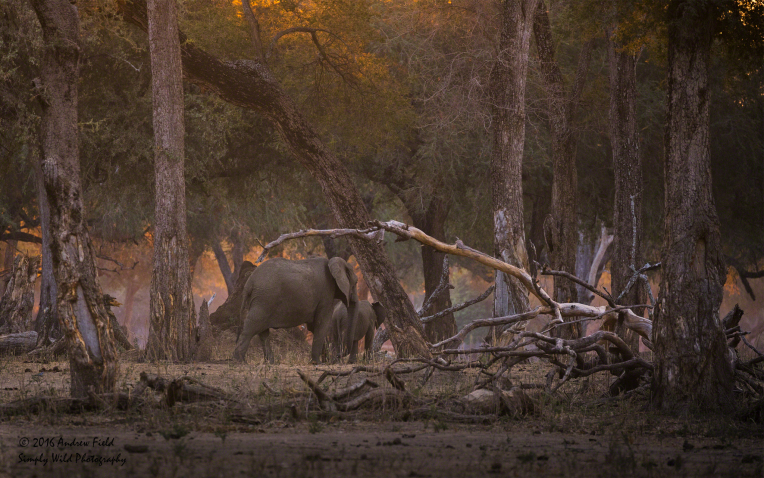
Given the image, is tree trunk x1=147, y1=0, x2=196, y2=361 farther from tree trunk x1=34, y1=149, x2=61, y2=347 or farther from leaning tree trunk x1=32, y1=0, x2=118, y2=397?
leaning tree trunk x1=32, y1=0, x2=118, y2=397

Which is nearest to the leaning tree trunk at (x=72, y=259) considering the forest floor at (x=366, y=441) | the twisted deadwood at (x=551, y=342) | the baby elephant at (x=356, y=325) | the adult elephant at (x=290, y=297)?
the forest floor at (x=366, y=441)

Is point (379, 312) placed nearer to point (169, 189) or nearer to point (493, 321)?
point (169, 189)

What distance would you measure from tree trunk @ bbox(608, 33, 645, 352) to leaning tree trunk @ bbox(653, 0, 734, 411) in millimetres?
8698

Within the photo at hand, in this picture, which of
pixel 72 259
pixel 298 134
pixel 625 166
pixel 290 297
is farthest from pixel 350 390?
pixel 625 166

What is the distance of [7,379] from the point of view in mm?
10406

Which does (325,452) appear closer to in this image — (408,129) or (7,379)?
(7,379)

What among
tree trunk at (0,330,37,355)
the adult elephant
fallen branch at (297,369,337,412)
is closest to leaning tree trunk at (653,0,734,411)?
fallen branch at (297,369,337,412)

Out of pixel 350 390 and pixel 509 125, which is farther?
pixel 509 125

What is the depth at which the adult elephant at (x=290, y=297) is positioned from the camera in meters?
15.9

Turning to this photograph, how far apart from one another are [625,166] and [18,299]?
1318cm

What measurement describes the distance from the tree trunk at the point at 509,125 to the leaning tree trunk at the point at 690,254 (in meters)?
6.76

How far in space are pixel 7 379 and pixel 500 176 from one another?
9.31 meters

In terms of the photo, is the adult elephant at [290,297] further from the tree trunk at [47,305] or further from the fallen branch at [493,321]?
the fallen branch at [493,321]

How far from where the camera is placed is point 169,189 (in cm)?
1414
